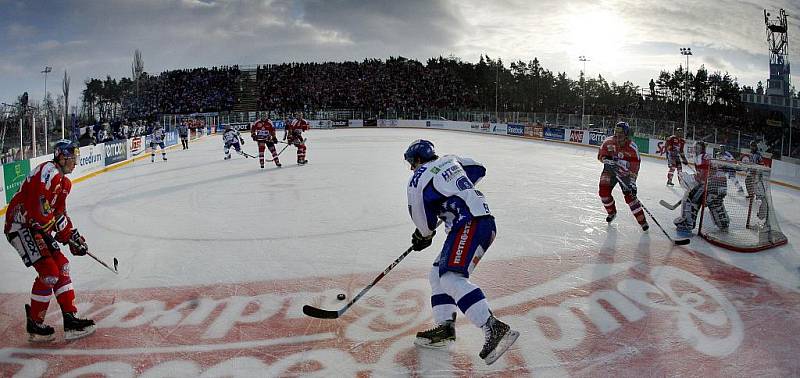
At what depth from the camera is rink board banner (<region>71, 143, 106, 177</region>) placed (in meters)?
14.0

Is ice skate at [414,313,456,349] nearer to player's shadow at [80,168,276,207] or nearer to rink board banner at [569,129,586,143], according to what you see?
player's shadow at [80,168,276,207]

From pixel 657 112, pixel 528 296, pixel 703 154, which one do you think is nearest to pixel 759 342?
pixel 528 296

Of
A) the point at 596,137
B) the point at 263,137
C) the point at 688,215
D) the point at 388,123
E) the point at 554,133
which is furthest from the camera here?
the point at 388,123

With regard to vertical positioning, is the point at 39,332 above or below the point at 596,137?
below

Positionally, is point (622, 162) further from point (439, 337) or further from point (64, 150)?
point (64, 150)

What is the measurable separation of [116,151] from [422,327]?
631 inches

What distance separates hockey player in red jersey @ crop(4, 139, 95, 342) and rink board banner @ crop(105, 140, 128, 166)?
13.5m

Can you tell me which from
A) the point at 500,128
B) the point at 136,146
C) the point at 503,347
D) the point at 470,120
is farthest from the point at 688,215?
the point at 470,120

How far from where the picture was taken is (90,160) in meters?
14.8

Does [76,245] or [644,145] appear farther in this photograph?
[644,145]

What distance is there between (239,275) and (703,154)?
9425mm

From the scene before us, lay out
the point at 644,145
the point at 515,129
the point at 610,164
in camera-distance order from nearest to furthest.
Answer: the point at 610,164
the point at 644,145
the point at 515,129

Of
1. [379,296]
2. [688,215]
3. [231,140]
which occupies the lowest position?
[379,296]

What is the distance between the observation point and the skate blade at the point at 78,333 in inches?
163
